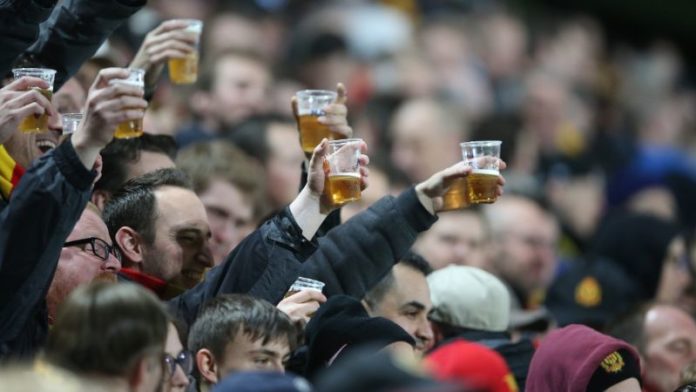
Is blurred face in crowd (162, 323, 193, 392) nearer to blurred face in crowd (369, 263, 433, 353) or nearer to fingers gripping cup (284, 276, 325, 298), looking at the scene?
fingers gripping cup (284, 276, 325, 298)

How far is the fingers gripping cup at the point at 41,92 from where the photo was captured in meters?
5.12

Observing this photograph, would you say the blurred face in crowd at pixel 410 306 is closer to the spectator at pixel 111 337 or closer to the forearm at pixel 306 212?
the forearm at pixel 306 212

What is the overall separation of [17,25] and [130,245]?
3.35 feet

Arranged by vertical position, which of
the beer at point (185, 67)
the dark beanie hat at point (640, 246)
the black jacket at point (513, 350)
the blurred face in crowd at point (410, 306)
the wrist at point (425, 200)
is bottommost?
the dark beanie hat at point (640, 246)

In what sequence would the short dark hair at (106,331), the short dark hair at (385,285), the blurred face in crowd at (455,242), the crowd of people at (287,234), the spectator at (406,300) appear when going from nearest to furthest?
the short dark hair at (106,331), the crowd of people at (287,234), the spectator at (406,300), the short dark hair at (385,285), the blurred face in crowd at (455,242)

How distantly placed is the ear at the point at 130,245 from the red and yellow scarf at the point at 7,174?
59 centimetres

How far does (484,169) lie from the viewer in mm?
5582

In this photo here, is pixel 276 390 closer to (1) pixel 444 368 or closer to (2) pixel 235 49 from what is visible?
(1) pixel 444 368

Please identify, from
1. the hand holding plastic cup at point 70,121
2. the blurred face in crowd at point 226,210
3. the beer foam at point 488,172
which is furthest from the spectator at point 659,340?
the hand holding plastic cup at point 70,121

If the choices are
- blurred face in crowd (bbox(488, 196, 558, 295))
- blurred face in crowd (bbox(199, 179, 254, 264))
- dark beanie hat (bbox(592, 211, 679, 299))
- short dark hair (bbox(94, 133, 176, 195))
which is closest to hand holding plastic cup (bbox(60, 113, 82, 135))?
short dark hair (bbox(94, 133, 176, 195))

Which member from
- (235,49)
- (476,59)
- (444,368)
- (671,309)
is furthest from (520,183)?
(444,368)

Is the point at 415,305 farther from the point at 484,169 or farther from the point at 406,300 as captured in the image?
the point at 484,169

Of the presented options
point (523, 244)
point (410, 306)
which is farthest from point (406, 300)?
point (523, 244)

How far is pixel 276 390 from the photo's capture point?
3891 millimetres
